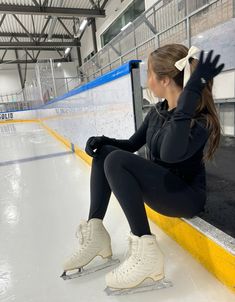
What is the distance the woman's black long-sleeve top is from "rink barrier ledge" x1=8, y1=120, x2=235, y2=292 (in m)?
0.16

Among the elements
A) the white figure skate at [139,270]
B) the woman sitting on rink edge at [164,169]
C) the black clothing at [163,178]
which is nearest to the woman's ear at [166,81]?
the woman sitting on rink edge at [164,169]

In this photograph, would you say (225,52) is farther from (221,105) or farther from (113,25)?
(113,25)

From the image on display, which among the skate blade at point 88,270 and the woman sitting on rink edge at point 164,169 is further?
the skate blade at point 88,270

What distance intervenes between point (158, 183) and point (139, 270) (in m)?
0.28

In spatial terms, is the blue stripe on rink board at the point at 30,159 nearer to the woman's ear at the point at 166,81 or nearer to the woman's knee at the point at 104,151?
the woman's knee at the point at 104,151

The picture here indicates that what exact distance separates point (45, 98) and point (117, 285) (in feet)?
24.7

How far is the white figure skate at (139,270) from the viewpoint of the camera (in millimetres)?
759

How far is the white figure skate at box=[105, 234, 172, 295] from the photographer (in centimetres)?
76

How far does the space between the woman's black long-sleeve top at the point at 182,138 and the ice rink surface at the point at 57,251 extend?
32cm

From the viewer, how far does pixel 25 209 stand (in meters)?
1.58

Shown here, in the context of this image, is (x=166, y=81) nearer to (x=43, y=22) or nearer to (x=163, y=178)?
(x=163, y=178)

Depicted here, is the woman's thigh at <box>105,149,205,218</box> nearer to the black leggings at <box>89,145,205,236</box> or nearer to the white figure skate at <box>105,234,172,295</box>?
the black leggings at <box>89,145,205,236</box>

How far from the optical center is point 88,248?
893 millimetres

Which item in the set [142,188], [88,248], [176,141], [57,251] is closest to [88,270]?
[88,248]
